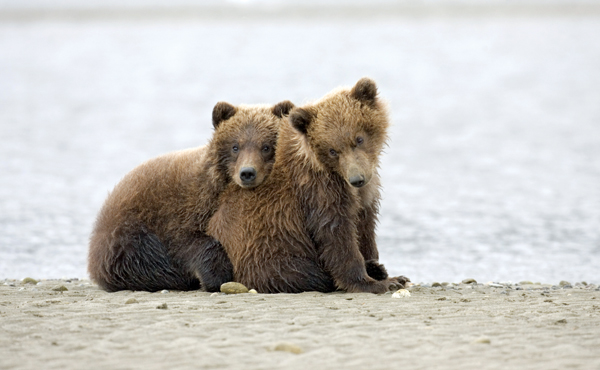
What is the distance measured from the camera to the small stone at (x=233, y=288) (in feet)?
24.5

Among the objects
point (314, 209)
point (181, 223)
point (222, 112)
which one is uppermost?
point (222, 112)

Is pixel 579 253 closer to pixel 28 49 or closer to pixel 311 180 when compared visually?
pixel 311 180

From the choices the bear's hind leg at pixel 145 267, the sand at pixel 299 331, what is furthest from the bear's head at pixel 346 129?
the bear's hind leg at pixel 145 267

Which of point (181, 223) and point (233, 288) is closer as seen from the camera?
point (233, 288)

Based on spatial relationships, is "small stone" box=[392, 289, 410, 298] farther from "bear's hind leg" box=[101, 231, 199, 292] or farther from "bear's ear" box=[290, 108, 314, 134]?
"bear's hind leg" box=[101, 231, 199, 292]

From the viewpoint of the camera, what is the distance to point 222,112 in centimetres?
800

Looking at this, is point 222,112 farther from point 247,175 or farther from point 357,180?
point 357,180

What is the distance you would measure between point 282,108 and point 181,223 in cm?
143

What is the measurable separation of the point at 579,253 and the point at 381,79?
2222 centimetres

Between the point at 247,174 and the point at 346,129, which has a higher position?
the point at 346,129

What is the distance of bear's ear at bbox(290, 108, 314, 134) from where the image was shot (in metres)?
7.27

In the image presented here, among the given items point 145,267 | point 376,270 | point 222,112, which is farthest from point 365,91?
point 145,267

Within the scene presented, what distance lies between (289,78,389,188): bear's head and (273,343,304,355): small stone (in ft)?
6.54

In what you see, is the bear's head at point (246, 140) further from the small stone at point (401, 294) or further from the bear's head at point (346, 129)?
the small stone at point (401, 294)
